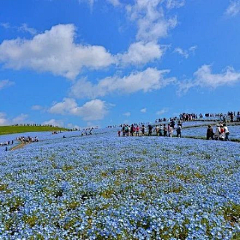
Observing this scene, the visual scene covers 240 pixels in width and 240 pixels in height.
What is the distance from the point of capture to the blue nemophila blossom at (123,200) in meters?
5.97

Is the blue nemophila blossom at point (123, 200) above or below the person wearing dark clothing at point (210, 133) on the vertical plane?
below

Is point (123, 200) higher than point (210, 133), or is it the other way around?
point (210, 133)

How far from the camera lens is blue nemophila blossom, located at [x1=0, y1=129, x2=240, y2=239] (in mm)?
5969

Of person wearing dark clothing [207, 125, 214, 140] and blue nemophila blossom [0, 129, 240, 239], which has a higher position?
person wearing dark clothing [207, 125, 214, 140]

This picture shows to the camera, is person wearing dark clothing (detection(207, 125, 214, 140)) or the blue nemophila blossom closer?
the blue nemophila blossom

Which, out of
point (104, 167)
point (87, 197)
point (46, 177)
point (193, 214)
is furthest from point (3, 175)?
point (193, 214)

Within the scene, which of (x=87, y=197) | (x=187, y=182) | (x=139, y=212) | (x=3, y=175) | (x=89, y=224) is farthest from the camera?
(x=3, y=175)

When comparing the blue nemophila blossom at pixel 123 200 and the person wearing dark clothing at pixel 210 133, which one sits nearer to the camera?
the blue nemophila blossom at pixel 123 200

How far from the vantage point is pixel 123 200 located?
828 cm

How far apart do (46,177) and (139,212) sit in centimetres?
526

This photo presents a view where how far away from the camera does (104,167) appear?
13.1 meters

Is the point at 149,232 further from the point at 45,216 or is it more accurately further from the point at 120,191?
the point at 120,191

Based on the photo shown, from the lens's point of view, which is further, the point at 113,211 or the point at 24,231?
the point at 113,211

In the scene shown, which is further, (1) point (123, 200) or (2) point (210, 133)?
(2) point (210, 133)
